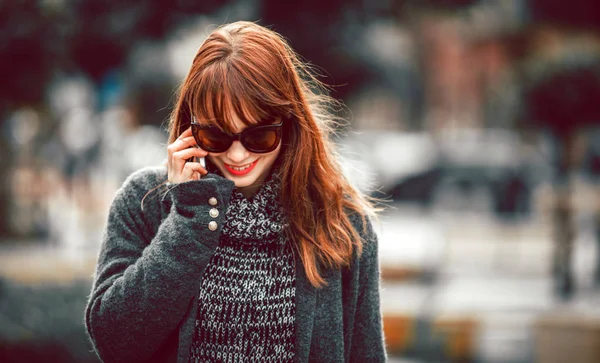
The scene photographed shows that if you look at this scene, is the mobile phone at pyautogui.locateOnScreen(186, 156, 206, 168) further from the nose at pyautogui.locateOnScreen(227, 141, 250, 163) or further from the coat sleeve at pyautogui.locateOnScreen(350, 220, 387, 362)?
→ the coat sleeve at pyautogui.locateOnScreen(350, 220, 387, 362)

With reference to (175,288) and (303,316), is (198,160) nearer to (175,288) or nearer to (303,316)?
(175,288)

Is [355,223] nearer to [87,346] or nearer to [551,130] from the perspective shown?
[87,346]

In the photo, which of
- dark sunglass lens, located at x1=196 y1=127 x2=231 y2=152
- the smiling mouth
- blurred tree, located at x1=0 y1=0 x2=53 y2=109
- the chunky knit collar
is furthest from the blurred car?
dark sunglass lens, located at x1=196 y1=127 x2=231 y2=152

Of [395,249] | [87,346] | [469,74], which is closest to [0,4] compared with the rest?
[87,346]

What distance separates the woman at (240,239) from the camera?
2.21 meters

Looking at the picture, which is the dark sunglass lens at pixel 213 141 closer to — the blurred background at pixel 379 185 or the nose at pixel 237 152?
the nose at pixel 237 152

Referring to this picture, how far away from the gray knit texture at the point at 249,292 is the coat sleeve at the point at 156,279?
99mm

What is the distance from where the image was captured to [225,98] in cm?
221

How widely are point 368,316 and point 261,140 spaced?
670mm

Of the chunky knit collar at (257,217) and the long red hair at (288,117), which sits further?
the chunky knit collar at (257,217)

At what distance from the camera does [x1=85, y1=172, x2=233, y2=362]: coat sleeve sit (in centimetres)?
217

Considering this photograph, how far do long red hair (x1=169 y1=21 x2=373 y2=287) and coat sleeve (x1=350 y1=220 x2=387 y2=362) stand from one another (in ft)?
0.22

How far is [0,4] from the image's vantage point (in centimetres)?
675

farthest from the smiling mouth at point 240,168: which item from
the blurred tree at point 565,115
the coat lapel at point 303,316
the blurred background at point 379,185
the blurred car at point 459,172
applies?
the blurred car at point 459,172
